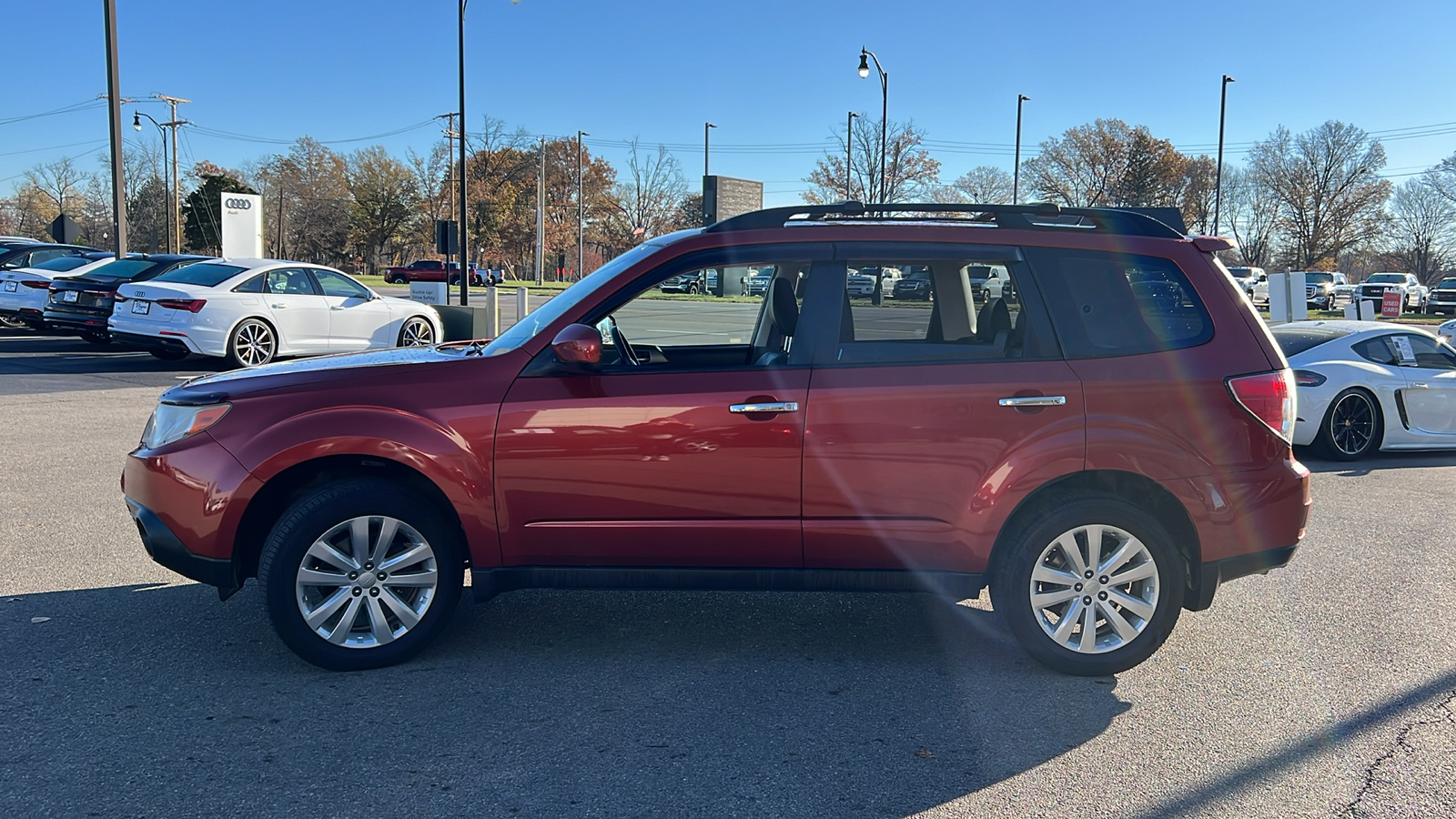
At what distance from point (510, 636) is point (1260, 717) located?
3082 millimetres

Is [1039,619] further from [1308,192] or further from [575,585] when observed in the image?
[1308,192]

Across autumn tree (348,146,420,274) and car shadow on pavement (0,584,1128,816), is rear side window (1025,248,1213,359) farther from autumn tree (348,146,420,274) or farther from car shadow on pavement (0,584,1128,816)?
autumn tree (348,146,420,274)

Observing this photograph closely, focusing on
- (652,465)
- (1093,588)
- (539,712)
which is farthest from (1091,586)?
(539,712)

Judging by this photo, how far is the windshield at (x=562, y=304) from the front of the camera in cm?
448

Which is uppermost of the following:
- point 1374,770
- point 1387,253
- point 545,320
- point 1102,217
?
point 1387,253

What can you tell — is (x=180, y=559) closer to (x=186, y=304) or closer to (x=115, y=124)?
Result: (x=186, y=304)

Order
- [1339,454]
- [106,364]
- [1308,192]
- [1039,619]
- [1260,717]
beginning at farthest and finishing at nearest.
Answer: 1. [1308,192]
2. [106,364]
3. [1339,454]
4. [1039,619]
5. [1260,717]

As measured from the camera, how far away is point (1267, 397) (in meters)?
4.37

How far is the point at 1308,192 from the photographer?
249 feet

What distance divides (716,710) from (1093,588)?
5.32ft

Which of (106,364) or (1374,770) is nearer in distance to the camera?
(1374,770)

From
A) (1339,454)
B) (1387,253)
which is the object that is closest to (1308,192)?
(1387,253)

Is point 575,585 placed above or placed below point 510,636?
above

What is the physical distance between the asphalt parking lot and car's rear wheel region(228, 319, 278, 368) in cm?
920
